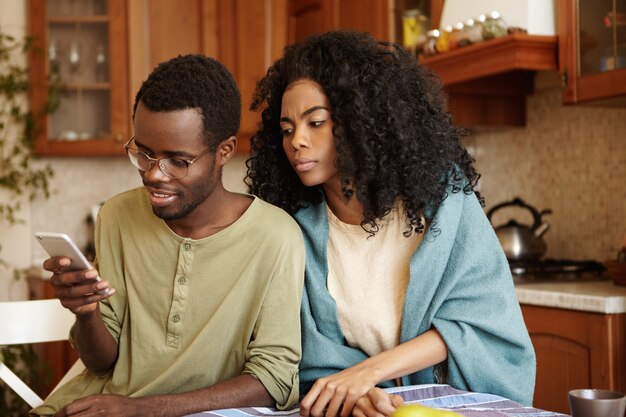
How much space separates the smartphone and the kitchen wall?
1.95 meters

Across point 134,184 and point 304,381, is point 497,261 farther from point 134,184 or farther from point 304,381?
point 134,184

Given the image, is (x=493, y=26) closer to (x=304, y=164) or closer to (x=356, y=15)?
(x=356, y=15)

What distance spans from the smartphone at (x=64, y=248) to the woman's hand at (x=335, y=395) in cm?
35

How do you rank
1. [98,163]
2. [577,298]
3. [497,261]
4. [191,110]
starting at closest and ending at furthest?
[191,110] → [497,261] → [577,298] → [98,163]

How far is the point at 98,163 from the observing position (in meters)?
4.26

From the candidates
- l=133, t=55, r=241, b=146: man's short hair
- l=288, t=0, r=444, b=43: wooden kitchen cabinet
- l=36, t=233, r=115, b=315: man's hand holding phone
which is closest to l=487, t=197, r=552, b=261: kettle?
l=288, t=0, r=444, b=43: wooden kitchen cabinet

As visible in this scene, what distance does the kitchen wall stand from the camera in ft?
8.97

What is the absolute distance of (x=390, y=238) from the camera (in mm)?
1548

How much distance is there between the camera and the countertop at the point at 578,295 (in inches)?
84.1

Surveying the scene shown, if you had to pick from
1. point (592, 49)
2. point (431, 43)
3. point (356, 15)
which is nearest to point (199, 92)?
point (592, 49)

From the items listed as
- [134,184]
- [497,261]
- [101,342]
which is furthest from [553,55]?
[134,184]

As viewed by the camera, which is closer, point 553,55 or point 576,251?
point 553,55

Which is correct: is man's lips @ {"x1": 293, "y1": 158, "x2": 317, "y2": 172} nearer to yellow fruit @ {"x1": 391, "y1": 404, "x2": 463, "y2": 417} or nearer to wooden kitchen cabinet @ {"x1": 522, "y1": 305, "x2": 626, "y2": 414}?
yellow fruit @ {"x1": 391, "y1": 404, "x2": 463, "y2": 417}

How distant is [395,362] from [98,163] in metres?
3.15
